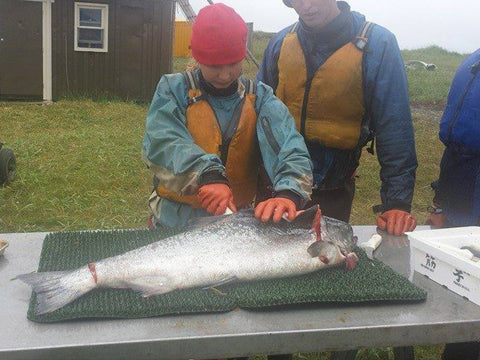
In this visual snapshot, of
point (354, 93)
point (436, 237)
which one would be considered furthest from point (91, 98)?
point (436, 237)

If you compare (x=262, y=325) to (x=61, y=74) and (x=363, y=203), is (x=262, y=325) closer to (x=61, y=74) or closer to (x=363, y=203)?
(x=363, y=203)

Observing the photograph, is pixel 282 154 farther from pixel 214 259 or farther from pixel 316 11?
pixel 316 11

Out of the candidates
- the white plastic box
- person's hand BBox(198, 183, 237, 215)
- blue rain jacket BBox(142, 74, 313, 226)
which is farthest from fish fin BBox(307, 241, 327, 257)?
the white plastic box

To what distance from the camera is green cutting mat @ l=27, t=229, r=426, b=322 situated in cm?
229

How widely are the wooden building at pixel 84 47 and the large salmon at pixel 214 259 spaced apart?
1480 centimetres

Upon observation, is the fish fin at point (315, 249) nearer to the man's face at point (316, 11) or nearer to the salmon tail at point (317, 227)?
the salmon tail at point (317, 227)

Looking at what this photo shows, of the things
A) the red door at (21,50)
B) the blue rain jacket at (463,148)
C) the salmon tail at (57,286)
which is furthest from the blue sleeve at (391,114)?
the red door at (21,50)

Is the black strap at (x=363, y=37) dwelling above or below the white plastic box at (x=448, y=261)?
A: above

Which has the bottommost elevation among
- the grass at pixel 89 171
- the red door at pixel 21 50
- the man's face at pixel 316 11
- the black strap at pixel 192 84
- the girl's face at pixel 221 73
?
the grass at pixel 89 171

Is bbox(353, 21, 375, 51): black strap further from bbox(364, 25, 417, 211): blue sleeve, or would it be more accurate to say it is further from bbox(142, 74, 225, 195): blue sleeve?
bbox(142, 74, 225, 195): blue sleeve

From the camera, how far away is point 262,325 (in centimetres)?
228

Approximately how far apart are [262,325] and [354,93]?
2.06 metres

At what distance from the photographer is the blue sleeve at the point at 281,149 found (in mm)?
2994

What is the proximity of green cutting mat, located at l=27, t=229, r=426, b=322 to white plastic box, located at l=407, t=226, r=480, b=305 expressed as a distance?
21cm
